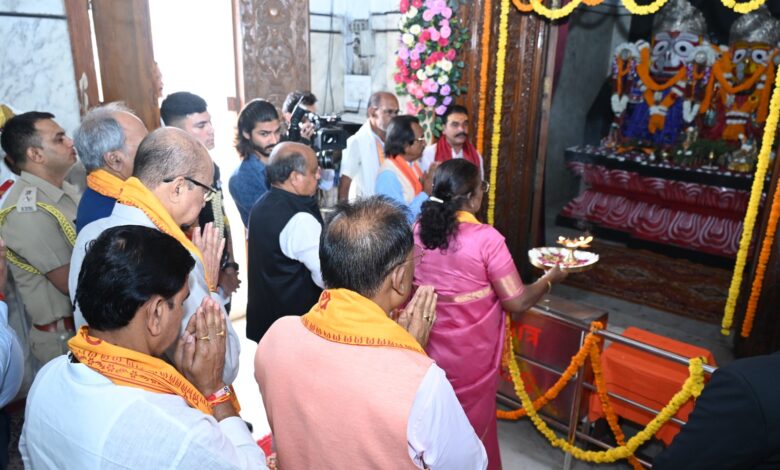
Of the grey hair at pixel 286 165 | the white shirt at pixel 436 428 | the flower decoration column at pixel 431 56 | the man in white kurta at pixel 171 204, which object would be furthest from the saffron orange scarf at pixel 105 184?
the flower decoration column at pixel 431 56

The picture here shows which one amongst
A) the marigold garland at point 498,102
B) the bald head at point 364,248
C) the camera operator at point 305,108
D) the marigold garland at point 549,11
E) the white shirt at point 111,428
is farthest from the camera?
the marigold garland at point 498,102

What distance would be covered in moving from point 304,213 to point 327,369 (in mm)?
1442

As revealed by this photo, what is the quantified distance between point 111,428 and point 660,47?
909 centimetres

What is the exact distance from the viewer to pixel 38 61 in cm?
369

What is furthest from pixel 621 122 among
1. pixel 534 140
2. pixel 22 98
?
pixel 22 98

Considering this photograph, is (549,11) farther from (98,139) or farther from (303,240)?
(98,139)

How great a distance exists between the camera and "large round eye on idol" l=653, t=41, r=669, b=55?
26.7 ft

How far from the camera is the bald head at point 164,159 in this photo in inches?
74.7

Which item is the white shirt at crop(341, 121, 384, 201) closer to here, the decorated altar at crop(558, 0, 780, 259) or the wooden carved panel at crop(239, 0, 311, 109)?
the wooden carved panel at crop(239, 0, 311, 109)

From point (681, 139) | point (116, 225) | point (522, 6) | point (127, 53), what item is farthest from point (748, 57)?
point (116, 225)

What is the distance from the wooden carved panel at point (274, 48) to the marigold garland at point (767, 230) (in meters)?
4.09

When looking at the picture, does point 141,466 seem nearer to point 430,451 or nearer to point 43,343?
point 430,451

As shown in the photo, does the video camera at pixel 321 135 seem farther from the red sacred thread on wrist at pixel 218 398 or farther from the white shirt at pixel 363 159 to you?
the red sacred thread on wrist at pixel 218 398

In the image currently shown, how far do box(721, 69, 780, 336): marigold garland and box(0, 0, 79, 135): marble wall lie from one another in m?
5.01
